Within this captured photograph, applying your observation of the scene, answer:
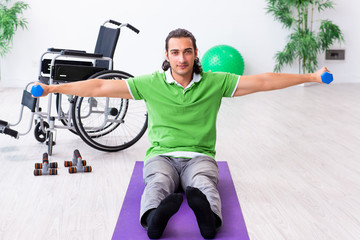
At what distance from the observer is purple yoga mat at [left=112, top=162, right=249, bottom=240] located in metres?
1.72

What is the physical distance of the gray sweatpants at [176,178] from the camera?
1831mm

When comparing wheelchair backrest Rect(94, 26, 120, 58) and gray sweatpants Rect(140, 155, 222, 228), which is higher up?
wheelchair backrest Rect(94, 26, 120, 58)

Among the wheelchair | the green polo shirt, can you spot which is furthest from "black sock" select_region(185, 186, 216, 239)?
the wheelchair

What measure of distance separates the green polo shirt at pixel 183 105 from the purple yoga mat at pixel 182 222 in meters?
0.24

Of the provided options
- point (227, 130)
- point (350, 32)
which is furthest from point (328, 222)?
point (350, 32)

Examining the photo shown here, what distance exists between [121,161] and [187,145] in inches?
30.1

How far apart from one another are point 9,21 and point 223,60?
255 centimetres

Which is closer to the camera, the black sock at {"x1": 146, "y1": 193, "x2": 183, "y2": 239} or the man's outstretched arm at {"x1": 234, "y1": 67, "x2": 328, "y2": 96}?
the black sock at {"x1": 146, "y1": 193, "x2": 183, "y2": 239}

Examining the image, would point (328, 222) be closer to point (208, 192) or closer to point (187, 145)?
point (208, 192)

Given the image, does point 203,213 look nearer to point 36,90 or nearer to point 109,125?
point 36,90

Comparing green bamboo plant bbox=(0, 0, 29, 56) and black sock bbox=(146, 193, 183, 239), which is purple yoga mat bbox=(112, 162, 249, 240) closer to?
black sock bbox=(146, 193, 183, 239)

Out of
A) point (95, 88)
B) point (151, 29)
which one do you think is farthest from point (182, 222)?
point (151, 29)

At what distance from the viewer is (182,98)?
2148mm

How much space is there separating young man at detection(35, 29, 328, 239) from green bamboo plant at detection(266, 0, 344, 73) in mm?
3894
